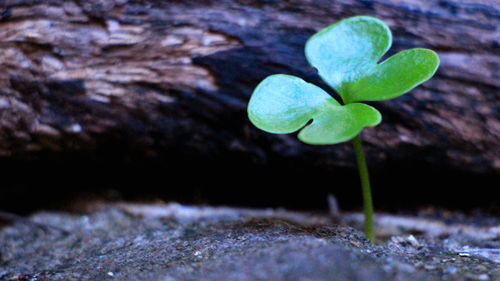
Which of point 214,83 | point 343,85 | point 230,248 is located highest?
point 343,85

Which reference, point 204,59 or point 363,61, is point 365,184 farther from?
point 204,59

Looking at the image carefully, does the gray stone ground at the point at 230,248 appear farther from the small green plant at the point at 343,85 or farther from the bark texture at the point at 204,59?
the bark texture at the point at 204,59

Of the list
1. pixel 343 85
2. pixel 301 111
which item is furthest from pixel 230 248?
pixel 343 85

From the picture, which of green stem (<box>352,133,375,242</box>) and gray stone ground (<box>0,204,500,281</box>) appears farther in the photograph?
green stem (<box>352,133,375,242</box>)

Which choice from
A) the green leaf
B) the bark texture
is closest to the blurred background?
the bark texture

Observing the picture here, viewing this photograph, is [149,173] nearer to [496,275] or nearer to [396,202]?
[396,202]

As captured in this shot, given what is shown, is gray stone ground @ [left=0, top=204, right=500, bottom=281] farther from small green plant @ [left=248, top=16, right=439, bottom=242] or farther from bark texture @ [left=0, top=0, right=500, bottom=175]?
bark texture @ [left=0, top=0, right=500, bottom=175]

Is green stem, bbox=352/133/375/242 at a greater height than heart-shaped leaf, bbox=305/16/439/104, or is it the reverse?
heart-shaped leaf, bbox=305/16/439/104
